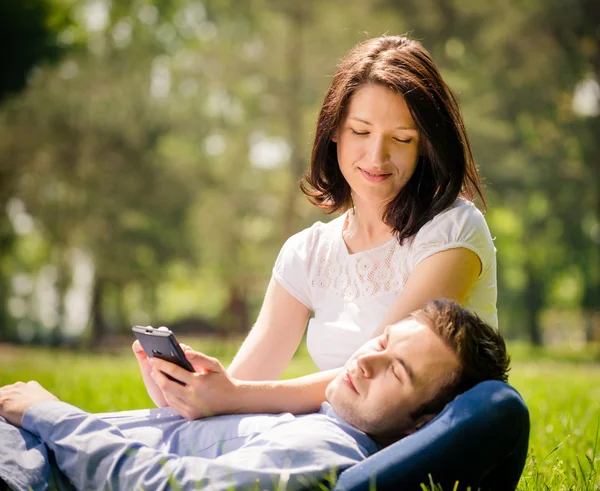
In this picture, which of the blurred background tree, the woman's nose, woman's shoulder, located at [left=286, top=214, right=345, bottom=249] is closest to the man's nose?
the woman's nose

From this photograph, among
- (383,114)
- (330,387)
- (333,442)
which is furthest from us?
(383,114)

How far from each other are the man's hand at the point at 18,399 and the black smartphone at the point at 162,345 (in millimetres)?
362

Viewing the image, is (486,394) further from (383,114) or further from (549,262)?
(549,262)

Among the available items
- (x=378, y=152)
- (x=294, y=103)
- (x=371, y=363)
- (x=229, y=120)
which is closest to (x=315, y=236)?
(x=378, y=152)

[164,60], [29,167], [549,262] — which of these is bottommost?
[549,262]

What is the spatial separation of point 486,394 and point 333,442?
0.49m

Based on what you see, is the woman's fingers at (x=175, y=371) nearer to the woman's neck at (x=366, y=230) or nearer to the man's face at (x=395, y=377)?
the man's face at (x=395, y=377)

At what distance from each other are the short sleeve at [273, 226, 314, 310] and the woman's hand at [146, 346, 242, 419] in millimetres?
810

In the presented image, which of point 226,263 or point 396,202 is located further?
point 226,263

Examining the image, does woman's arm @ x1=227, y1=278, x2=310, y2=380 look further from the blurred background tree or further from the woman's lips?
the blurred background tree

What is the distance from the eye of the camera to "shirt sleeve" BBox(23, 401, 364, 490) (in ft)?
7.27

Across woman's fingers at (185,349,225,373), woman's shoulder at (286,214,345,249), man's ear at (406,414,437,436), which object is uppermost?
woman's shoulder at (286,214,345,249)

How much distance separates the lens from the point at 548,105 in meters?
21.6

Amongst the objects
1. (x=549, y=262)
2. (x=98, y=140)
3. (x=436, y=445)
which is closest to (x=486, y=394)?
(x=436, y=445)
